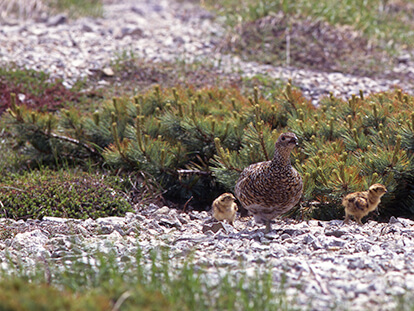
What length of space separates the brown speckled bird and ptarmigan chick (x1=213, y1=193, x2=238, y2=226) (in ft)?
0.96

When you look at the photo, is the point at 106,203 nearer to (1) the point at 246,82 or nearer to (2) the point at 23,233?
(2) the point at 23,233

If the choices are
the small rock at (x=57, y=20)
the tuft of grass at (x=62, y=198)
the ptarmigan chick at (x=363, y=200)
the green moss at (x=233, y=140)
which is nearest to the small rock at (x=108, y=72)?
the green moss at (x=233, y=140)

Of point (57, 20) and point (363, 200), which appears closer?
point (363, 200)

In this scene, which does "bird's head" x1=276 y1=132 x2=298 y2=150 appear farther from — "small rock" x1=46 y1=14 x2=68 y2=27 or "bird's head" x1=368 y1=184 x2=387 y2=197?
"small rock" x1=46 y1=14 x2=68 y2=27

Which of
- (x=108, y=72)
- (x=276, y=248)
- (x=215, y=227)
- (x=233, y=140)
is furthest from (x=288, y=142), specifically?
Result: (x=108, y=72)

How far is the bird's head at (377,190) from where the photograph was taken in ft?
17.4

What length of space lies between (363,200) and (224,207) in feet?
4.46

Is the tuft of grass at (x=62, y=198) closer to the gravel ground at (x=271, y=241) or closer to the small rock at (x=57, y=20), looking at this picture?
the gravel ground at (x=271, y=241)

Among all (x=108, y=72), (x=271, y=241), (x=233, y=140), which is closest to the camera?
(x=271, y=241)

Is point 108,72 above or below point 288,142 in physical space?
below

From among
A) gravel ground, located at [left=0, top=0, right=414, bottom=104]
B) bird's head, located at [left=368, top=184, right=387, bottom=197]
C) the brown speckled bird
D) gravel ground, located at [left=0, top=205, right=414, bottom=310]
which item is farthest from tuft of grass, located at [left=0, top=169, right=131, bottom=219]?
gravel ground, located at [left=0, top=0, right=414, bottom=104]

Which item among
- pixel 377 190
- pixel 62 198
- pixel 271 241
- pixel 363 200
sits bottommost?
pixel 62 198

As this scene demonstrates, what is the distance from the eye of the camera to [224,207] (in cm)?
566

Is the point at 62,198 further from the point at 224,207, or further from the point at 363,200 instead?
the point at 363,200
